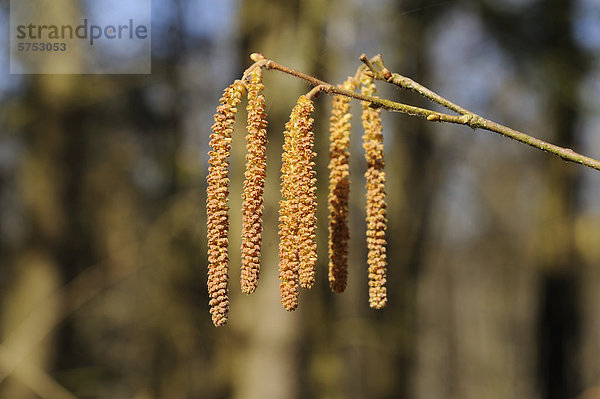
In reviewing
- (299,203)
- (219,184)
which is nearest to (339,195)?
(299,203)

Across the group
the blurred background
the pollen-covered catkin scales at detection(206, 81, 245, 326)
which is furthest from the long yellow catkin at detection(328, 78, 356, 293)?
the blurred background

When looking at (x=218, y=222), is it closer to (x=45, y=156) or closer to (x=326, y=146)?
(x=326, y=146)

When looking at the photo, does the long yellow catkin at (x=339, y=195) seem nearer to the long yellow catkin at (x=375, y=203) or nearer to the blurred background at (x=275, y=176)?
the long yellow catkin at (x=375, y=203)

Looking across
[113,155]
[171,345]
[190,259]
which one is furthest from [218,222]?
[113,155]

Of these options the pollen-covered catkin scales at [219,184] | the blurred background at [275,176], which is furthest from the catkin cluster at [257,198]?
the blurred background at [275,176]

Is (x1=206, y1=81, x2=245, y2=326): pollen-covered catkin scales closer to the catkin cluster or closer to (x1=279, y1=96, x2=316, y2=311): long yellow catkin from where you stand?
the catkin cluster

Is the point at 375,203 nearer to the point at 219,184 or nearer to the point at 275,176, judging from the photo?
the point at 219,184
